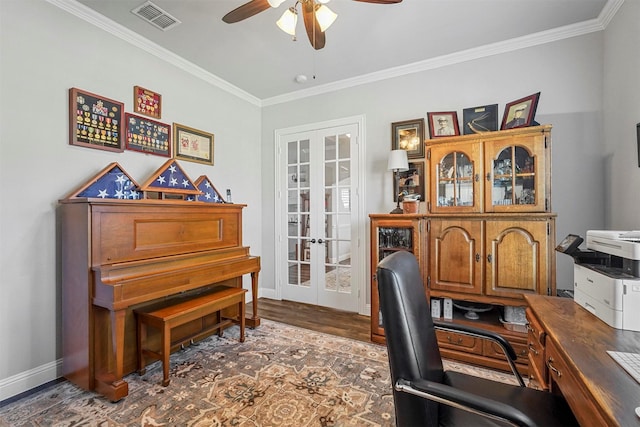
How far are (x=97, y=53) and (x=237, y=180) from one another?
Answer: 185 cm

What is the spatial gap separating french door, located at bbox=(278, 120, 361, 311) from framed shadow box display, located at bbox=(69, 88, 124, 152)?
201 centimetres

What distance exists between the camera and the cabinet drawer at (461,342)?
7.66 feet

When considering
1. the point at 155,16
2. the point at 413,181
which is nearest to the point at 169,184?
the point at 155,16

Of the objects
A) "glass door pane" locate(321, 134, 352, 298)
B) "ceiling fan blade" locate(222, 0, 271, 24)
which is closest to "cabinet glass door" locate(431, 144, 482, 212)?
"glass door pane" locate(321, 134, 352, 298)

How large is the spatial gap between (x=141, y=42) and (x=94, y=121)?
938mm

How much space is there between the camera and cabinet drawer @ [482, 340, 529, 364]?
2.20 meters

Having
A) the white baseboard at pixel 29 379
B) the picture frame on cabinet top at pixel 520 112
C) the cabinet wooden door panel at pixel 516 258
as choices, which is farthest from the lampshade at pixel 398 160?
the white baseboard at pixel 29 379

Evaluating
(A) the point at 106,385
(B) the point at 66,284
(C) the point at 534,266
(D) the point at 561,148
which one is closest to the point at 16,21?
(B) the point at 66,284

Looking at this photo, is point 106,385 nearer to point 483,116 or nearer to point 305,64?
point 305,64

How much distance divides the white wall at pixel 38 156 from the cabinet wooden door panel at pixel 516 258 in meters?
3.32

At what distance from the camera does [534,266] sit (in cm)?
222

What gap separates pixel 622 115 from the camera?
85.1 inches

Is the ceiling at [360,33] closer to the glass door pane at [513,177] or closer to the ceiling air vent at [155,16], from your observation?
the ceiling air vent at [155,16]

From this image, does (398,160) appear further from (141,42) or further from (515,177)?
(141,42)
